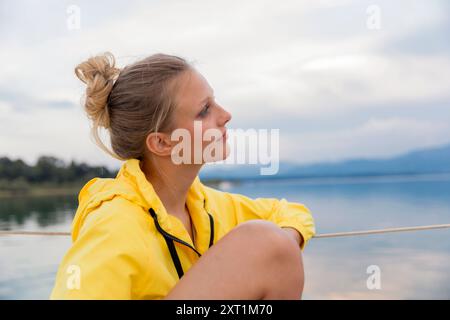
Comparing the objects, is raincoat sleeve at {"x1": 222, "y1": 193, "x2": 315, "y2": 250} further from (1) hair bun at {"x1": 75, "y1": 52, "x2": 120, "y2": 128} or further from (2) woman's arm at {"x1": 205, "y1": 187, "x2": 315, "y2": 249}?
(1) hair bun at {"x1": 75, "y1": 52, "x2": 120, "y2": 128}

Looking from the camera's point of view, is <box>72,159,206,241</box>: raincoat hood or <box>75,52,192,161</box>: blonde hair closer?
<box>72,159,206,241</box>: raincoat hood

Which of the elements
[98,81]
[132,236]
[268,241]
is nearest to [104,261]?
[132,236]

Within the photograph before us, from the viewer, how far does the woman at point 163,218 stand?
1124 mm

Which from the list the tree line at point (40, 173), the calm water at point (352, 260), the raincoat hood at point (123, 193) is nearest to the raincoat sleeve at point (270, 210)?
the raincoat hood at point (123, 193)

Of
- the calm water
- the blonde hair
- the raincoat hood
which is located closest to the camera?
the raincoat hood

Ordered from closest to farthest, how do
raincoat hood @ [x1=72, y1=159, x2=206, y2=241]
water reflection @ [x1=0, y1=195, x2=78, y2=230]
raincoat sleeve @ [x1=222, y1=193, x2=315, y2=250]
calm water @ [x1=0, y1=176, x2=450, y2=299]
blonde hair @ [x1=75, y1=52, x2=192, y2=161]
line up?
raincoat hood @ [x1=72, y1=159, x2=206, y2=241], blonde hair @ [x1=75, y1=52, x2=192, y2=161], raincoat sleeve @ [x1=222, y1=193, x2=315, y2=250], calm water @ [x1=0, y1=176, x2=450, y2=299], water reflection @ [x1=0, y1=195, x2=78, y2=230]

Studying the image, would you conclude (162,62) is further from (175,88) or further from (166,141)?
(166,141)

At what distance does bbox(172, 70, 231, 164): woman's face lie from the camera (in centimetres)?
157

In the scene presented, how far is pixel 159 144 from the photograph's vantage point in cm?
160

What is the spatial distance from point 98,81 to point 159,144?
0.28m

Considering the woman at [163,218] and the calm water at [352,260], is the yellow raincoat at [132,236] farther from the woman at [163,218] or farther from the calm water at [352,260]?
the calm water at [352,260]

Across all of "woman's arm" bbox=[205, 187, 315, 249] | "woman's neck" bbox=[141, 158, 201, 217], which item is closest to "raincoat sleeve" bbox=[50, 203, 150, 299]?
"woman's neck" bbox=[141, 158, 201, 217]

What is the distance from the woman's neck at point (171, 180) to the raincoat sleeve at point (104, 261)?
0.35 m
